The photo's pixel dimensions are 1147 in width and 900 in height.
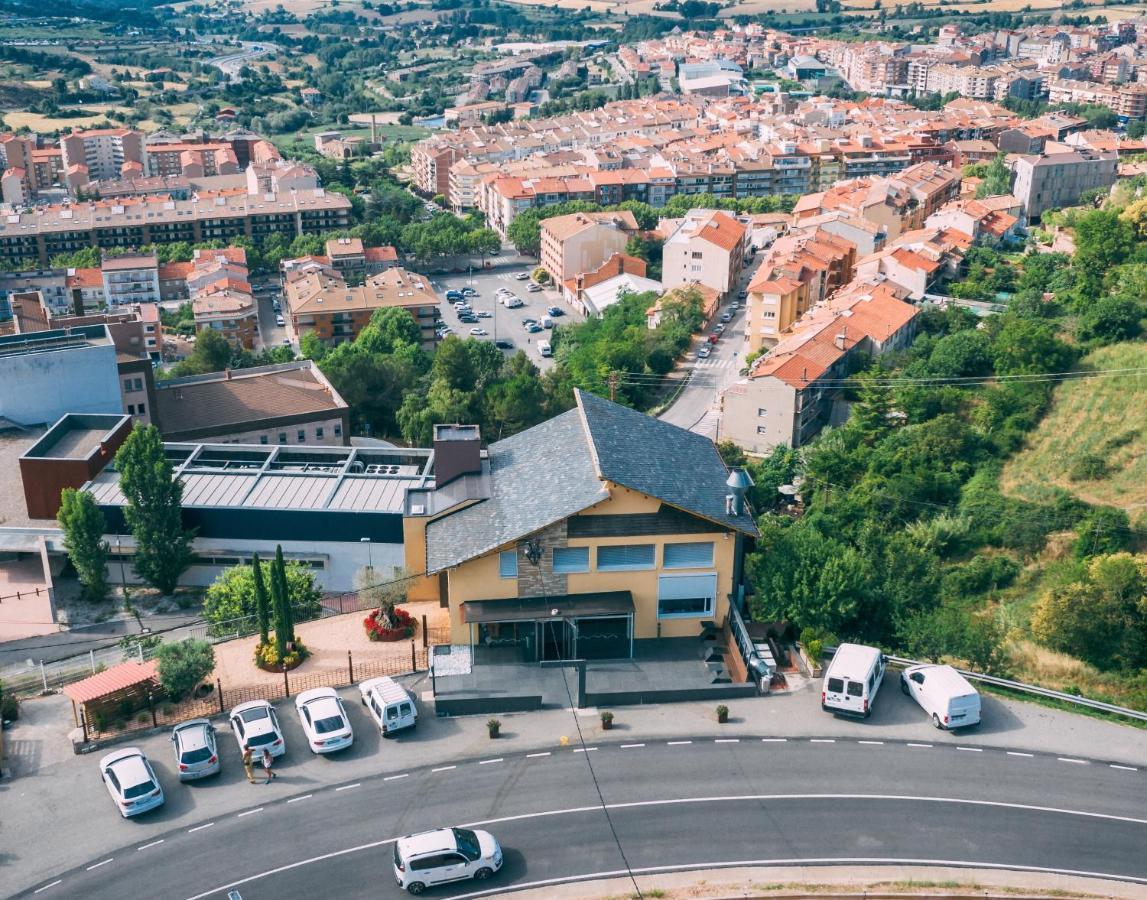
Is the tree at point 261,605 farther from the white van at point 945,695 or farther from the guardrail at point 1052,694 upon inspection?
the guardrail at point 1052,694

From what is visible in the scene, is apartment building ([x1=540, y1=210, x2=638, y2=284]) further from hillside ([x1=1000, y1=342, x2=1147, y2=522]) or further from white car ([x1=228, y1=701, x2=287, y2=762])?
white car ([x1=228, y1=701, x2=287, y2=762])

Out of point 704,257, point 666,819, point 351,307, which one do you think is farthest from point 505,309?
point 666,819

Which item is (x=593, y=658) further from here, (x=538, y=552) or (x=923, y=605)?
(x=923, y=605)

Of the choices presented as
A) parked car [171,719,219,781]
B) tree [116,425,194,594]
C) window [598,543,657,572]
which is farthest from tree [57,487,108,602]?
window [598,543,657,572]

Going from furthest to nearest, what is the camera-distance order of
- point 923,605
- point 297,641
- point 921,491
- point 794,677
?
point 921,491 → point 923,605 → point 297,641 → point 794,677

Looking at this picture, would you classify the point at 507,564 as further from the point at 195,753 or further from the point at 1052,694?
the point at 1052,694

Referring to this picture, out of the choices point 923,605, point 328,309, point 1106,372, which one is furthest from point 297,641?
point 328,309
